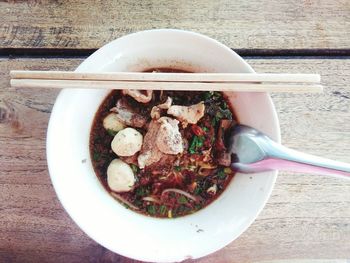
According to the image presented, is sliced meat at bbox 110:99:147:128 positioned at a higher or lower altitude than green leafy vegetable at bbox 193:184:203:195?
higher

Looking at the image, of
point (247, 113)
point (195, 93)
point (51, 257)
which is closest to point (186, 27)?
point (195, 93)

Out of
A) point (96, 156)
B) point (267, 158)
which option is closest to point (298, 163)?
point (267, 158)

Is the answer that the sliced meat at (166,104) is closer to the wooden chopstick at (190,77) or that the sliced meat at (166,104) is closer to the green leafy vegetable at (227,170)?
the wooden chopstick at (190,77)

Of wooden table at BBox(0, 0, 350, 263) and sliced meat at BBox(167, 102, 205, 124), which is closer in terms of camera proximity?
sliced meat at BBox(167, 102, 205, 124)

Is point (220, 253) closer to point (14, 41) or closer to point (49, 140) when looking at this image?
point (49, 140)

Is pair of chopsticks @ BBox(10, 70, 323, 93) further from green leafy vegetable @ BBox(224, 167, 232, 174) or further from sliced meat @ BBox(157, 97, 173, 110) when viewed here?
green leafy vegetable @ BBox(224, 167, 232, 174)

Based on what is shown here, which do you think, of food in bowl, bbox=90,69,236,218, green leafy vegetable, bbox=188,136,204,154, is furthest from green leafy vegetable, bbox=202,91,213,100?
green leafy vegetable, bbox=188,136,204,154
